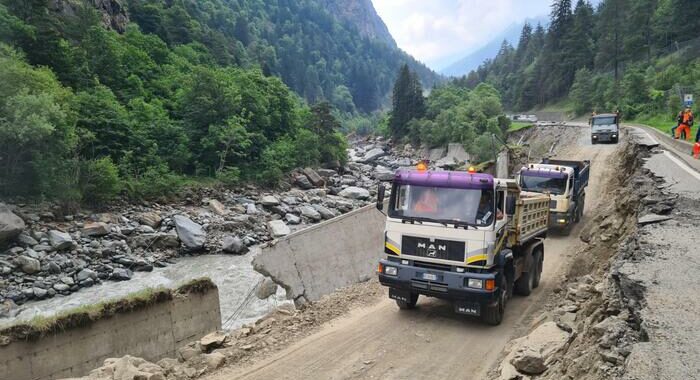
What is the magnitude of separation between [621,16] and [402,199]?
82.1 m

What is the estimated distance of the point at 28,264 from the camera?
19891 millimetres

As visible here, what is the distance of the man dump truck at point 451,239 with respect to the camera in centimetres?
868

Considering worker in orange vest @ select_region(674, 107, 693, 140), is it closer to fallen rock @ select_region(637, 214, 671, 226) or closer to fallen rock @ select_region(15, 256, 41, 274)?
fallen rock @ select_region(637, 214, 671, 226)

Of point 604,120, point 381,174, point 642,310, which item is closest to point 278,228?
point 604,120

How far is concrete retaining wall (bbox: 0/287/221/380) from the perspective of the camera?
9266 millimetres

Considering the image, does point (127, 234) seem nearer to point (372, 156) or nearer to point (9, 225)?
point (9, 225)

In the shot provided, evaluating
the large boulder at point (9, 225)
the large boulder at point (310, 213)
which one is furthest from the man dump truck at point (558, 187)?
the large boulder at point (9, 225)

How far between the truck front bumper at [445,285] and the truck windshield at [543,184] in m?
9.28

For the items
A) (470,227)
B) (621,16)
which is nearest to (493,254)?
(470,227)

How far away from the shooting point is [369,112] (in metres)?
177

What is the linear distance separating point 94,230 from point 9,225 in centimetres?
392

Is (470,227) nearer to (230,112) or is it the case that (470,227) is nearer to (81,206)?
(81,206)

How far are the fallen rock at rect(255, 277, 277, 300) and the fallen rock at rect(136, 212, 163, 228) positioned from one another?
538 inches

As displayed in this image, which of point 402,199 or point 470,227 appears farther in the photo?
point 402,199
